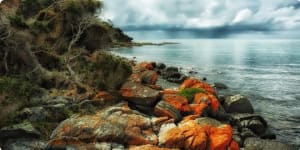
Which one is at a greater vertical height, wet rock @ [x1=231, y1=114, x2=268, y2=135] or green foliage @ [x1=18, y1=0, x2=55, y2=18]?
green foliage @ [x1=18, y1=0, x2=55, y2=18]

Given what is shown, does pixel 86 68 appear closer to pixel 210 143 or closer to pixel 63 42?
pixel 63 42

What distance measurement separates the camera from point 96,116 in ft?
41.2

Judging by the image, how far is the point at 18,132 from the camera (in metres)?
11.4

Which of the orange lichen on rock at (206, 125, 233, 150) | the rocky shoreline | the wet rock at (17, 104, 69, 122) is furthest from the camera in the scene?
the wet rock at (17, 104, 69, 122)

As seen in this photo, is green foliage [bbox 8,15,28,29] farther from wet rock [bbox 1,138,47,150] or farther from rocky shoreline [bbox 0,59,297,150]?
wet rock [bbox 1,138,47,150]

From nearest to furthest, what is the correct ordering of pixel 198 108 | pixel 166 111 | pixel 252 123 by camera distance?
1. pixel 166 111
2. pixel 198 108
3. pixel 252 123

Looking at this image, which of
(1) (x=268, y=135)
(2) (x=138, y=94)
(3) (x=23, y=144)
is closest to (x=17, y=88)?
(3) (x=23, y=144)

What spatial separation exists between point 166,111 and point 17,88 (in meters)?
7.76

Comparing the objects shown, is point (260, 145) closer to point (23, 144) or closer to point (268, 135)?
point (268, 135)

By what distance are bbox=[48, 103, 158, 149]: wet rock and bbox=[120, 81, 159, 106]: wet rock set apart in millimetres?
3279

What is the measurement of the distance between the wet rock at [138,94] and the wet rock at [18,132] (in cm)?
568

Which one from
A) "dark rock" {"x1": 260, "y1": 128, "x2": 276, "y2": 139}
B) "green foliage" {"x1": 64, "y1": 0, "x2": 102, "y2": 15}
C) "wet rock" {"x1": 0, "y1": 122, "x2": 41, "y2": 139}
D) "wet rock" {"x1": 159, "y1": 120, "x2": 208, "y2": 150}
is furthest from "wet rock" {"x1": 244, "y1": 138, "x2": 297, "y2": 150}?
"green foliage" {"x1": 64, "y1": 0, "x2": 102, "y2": 15}

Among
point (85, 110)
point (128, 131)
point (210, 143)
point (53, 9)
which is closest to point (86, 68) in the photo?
point (85, 110)

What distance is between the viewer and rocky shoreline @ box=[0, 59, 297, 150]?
11.2 m
